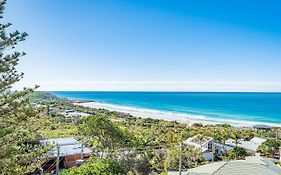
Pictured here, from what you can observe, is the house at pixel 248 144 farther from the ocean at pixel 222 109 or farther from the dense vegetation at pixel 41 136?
the ocean at pixel 222 109

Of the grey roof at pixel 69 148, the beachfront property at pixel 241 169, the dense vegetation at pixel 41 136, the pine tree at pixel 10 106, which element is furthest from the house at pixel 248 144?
the pine tree at pixel 10 106

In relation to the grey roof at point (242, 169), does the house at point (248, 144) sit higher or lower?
lower

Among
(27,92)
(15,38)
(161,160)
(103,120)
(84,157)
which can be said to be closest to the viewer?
(15,38)

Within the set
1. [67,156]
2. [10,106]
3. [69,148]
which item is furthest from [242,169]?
[69,148]

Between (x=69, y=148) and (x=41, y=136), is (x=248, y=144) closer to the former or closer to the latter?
(x=69, y=148)

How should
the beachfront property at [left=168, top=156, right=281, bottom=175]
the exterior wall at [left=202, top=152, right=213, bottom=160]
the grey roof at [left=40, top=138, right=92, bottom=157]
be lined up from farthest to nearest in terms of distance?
1. the exterior wall at [left=202, top=152, right=213, bottom=160]
2. the grey roof at [left=40, top=138, right=92, bottom=157]
3. the beachfront property at [left=168, top=156, right=281, bottom=175]

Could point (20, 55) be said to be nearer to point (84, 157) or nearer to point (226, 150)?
point (84, 157)

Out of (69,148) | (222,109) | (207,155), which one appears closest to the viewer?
(69,148)

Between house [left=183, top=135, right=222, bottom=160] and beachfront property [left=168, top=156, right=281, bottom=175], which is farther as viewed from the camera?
house [left=183, top=135, right=222, bottom=160]

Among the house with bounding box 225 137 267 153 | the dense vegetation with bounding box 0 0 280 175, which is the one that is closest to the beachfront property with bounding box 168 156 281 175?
the dense vegetation with bounding box 0 0 280 175

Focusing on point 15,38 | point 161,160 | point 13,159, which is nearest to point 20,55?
point 15,38

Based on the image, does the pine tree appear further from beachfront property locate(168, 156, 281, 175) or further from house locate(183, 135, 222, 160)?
house locate(183, 135, 222, 160)
